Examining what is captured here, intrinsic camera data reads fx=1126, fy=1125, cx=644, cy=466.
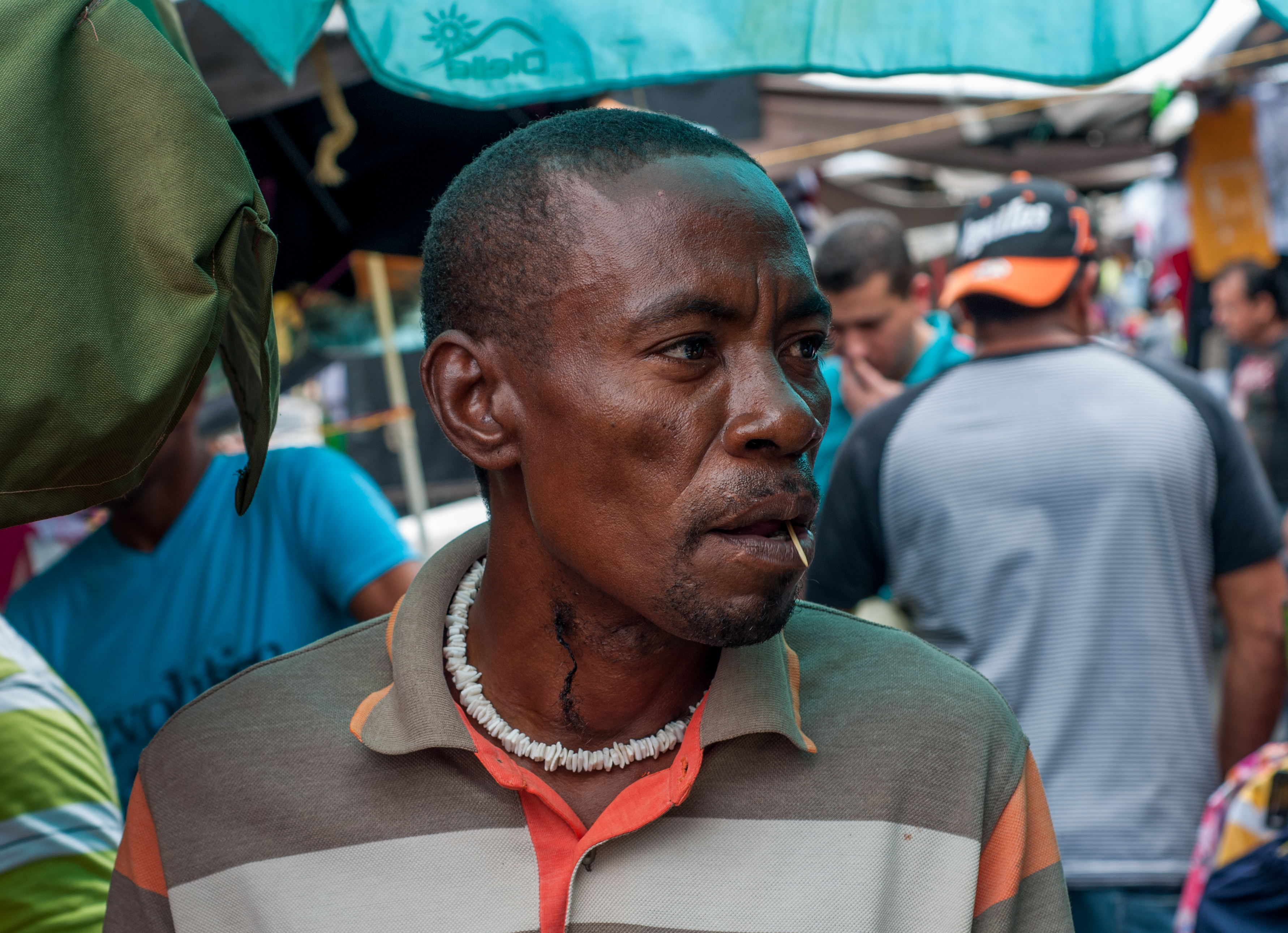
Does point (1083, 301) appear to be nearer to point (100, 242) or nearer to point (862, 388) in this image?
point (862, 388)

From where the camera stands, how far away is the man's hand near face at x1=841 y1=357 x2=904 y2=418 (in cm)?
375

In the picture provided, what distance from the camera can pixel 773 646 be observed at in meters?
1.47

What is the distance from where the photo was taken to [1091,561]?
259 cm

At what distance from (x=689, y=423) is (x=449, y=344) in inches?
14.8

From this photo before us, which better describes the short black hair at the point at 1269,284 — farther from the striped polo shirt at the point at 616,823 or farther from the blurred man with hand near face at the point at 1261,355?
the striped polo shirt at the point at 616,823

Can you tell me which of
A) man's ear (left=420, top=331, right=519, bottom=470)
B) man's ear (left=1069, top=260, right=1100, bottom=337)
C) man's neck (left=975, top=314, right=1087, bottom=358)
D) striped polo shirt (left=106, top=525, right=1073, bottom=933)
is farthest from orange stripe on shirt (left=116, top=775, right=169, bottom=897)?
man's ear (left=1069, top=260, right=1100, bottom=337)

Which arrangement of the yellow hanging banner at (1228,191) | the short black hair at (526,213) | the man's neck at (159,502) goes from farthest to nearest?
the yellow hanging banner at (1228,191) < the man's neck at (159,502) < the short black hair at (526,213)

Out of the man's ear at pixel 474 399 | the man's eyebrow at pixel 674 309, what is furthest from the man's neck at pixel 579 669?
the man's eyebrow at pixel 674 309

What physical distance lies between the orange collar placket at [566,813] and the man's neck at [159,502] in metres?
1.56

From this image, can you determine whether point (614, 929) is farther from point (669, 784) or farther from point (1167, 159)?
point (1167, 159)

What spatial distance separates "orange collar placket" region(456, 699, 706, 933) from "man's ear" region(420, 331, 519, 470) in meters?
0.36

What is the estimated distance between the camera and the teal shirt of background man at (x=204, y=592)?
2.48 m

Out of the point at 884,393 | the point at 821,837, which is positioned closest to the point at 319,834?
the point at 821,837

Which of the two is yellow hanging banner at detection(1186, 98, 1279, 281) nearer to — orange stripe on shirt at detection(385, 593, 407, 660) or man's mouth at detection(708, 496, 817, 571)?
man's mouth at detection(708, 496, 817, 571)
